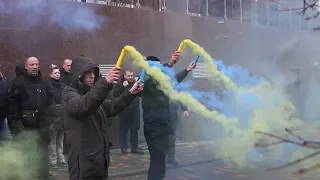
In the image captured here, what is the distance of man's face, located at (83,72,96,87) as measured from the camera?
11.8 feet

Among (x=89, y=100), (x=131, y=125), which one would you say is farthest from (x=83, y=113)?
(x=131, y=125)

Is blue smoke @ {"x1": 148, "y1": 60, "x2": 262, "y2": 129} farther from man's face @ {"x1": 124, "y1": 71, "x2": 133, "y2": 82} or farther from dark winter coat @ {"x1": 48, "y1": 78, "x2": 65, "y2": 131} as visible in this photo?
dark winter coat @ {"x1": 48, "y1": 78, "x2": 65, "y2": 131}

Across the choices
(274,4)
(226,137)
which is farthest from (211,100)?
Result: (274,4)

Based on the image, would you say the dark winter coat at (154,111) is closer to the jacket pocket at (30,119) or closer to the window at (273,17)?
the jacket pocket at (30,119)

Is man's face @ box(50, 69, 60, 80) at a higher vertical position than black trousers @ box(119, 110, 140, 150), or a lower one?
higher

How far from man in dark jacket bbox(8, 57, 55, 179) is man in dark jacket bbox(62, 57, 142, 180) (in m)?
2.28

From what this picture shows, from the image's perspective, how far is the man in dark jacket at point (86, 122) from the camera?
335 centimetres

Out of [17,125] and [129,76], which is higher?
[129,76]

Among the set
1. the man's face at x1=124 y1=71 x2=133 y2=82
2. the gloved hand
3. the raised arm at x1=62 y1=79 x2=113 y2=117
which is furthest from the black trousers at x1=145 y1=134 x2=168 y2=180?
the man's face at x1=124 y1=71 x2=133 y2=82

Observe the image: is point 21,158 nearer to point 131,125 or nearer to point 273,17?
point 131,125

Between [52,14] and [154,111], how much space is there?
3.52 m

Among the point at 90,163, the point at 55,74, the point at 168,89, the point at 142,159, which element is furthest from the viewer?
the point at 142,159

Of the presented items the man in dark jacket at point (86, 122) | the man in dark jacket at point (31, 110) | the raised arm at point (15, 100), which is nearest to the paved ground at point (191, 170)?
the man in dark jacket at point (31, 110)

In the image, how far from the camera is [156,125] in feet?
16.8
